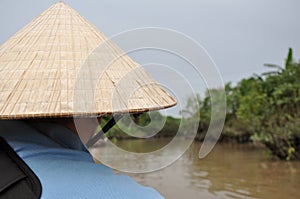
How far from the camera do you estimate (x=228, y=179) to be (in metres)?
6.22

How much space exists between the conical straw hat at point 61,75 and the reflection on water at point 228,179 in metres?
3.29

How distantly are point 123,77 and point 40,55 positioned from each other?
0.54 ft

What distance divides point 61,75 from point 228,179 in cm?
581

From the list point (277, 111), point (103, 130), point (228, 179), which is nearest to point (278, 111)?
point (277, 111)

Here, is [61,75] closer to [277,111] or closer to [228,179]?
[228,179]

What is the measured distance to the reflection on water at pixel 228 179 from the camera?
522cm

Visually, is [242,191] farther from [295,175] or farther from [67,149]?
[67,149]

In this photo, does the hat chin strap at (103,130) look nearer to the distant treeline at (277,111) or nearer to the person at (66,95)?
the person at (66,95)

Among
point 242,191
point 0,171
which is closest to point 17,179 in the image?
point 0,171

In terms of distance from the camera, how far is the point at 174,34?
→ 2.41 ft

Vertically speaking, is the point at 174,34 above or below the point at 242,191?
above

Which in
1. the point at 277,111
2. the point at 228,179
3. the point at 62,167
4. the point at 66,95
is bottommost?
the point at 228,179

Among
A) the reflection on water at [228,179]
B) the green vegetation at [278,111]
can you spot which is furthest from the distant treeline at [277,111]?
the reflection on water at [228,179]

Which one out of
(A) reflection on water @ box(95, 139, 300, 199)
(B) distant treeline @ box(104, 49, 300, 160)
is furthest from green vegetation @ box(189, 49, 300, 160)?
(A) reflection on water @ box(95, 139, 300, 199)
